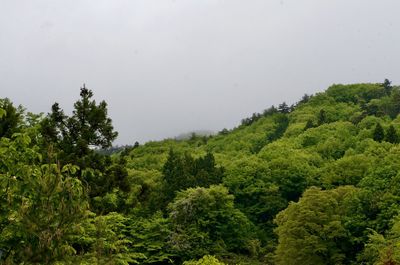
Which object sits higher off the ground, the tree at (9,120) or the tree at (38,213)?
the tree at (9,120)

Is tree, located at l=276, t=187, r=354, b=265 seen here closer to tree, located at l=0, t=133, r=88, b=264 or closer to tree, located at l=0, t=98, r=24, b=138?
tree, located at l=0, t=98, r=24, b=138

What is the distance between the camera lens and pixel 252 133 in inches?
4943

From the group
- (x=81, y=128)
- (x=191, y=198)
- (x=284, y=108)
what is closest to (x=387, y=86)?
(x=284, y=108)

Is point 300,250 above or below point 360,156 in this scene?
below

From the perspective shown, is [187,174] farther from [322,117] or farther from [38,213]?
[322,117]

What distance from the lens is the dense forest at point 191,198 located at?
318 inches

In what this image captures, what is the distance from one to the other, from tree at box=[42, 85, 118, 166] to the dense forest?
0.19ft

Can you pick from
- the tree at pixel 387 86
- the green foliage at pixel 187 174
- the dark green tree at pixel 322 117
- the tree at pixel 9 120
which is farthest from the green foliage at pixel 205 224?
the tree at pixel 387 86

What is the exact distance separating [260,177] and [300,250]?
28.7 metres

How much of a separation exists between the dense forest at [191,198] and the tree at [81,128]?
0.06 meters

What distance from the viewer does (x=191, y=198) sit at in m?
49.9

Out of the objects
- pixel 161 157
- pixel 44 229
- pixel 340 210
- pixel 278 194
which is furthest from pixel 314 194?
pixel 161 157

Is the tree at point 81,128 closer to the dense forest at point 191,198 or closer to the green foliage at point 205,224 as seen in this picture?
the dense forest at point 191,198

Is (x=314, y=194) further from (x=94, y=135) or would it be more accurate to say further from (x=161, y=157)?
(x=161, y=157)
